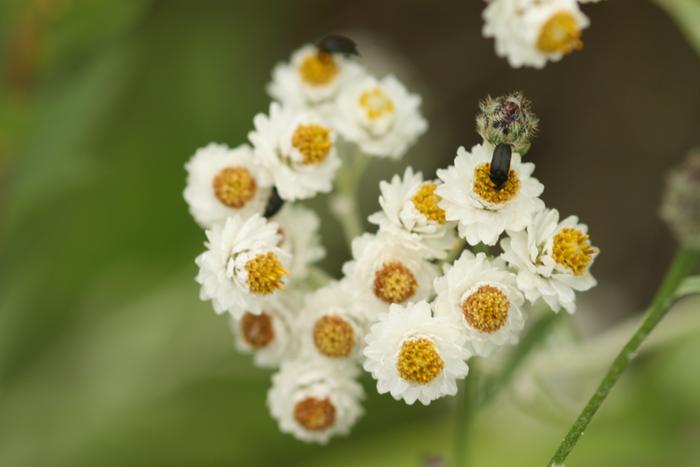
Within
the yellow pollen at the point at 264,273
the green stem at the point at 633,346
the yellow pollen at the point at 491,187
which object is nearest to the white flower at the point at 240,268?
the yellow pollen at the point at 264,273

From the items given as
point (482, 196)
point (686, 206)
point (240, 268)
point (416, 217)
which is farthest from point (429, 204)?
point (686, 206)

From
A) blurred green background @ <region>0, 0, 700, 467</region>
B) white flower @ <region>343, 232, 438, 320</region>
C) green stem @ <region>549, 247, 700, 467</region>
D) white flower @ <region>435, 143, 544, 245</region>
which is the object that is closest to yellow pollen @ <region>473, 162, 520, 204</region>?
white flower @ <region>435, 143, 544, 245</region>

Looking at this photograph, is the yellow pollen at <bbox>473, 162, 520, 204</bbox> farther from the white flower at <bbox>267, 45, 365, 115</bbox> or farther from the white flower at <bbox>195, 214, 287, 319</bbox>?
the white flower at <bbox>267, 45, 365, 115</bbox>

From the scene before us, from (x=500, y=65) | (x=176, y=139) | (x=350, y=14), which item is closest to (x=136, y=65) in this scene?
(x=176, y=139)

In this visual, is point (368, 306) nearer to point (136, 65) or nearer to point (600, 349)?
point (600, 349)

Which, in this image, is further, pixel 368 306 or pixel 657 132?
pixel 657 132

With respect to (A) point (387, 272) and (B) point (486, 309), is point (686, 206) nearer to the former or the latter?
(B) point (486, 309)

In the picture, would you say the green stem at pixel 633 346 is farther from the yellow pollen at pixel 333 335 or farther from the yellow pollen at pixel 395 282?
the yellow pollen at pixel 333 335
